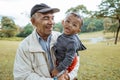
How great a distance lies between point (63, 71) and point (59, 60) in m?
0.10

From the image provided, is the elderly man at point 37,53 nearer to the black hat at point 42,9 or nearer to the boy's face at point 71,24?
the black hat at point 42,9

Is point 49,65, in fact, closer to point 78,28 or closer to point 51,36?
point 51,36

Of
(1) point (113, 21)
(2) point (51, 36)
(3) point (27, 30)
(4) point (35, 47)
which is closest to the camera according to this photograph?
(4) point (35, 47)

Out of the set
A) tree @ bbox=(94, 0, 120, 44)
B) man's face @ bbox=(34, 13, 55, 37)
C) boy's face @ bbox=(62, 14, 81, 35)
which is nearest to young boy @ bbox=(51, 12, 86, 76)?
boy's face @ bbox=(62, 14, 81, 35)

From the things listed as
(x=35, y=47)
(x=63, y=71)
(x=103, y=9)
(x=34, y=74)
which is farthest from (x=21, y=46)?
(x=103, y=9)

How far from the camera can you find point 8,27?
2603 centimetres

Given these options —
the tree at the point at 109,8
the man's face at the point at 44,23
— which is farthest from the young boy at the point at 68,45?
the tree at the point at 109,8

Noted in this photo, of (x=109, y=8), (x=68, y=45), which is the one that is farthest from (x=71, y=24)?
(x=109, y=8)

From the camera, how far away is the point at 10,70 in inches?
291

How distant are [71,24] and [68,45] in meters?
0.21

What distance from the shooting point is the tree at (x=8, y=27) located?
24.5 meters

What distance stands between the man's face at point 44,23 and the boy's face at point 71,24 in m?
0.20

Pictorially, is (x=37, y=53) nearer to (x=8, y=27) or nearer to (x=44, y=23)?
(x=44, y=23)

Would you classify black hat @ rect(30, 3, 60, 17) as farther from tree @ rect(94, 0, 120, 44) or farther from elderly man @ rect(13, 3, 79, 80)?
tree @ rect(94, 0, 120, 44)
